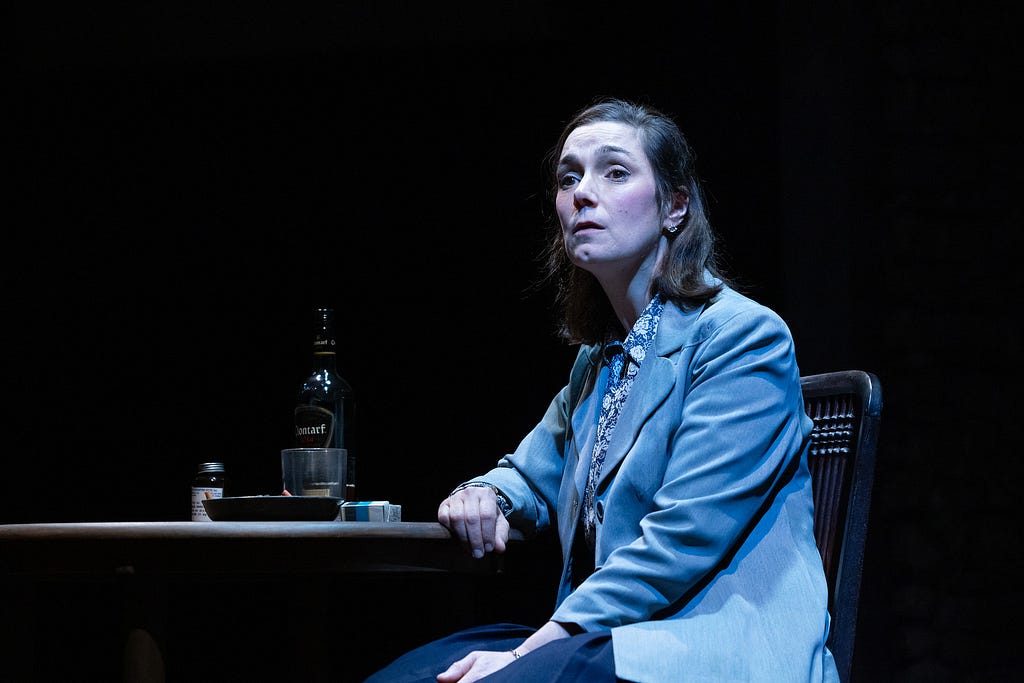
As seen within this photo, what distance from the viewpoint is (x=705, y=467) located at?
1.36 m

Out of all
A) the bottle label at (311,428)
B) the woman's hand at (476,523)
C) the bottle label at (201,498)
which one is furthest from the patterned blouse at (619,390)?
the bottle label at (201,498)

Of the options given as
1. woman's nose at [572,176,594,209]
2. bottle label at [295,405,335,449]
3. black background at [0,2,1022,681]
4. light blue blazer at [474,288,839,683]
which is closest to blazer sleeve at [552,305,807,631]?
light blue blazer at [474,288,839,683]

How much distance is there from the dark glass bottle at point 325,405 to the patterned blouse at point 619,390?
577 mm

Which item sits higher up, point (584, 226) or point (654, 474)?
point (584, 226)

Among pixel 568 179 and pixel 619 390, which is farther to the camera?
pixel 568 179

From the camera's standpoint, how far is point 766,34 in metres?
2.97

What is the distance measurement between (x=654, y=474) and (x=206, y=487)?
836 mm

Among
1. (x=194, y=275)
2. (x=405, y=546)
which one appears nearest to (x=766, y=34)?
(x=194, y=275)

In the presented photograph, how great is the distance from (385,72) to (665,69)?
2.60ft

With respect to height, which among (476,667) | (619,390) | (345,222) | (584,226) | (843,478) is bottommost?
(476,667)

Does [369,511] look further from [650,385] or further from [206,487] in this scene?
[650,385]

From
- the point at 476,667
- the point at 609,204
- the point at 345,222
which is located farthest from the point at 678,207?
the point at 345,222

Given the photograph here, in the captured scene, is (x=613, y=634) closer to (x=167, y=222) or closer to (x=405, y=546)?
(x=405, y=546)

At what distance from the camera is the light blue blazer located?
130 cm
